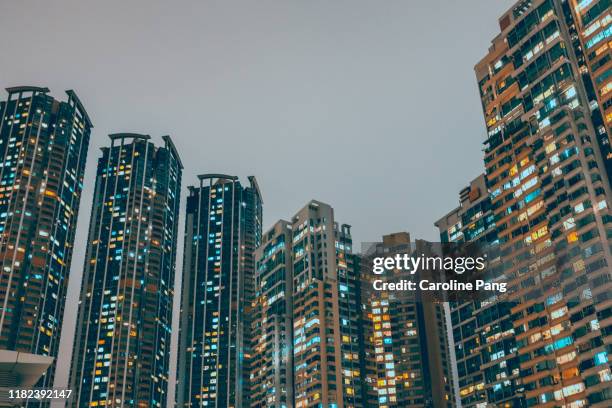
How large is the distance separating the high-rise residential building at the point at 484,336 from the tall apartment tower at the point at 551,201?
14.5 ft

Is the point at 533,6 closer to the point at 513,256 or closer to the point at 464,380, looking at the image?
the point at 513,256

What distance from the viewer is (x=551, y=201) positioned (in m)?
130

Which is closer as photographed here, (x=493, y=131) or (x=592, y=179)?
Answer: (x=592, y=179)

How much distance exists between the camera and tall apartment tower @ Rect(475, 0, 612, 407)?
115812 millimetres

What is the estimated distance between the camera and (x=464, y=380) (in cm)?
17525

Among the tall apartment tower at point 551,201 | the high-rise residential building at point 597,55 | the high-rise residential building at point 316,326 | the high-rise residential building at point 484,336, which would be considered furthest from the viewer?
the high-rise residential building at point 316,326

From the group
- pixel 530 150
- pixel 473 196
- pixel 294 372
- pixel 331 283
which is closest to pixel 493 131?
pixel 530 150

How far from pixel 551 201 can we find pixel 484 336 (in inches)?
1897

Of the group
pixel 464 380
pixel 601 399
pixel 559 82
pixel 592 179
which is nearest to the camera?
pixel 601 399

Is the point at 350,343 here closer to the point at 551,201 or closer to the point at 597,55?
the point at 551,201

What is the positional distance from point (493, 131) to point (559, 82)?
75.2ft

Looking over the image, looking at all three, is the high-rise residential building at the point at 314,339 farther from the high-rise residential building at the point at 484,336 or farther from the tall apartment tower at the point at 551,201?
the tall apartment tower at the point at 551,201

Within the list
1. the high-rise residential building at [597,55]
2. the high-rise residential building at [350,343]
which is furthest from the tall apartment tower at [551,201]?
the high-rise residential building at [350,343]

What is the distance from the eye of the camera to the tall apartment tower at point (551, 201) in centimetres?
11581
